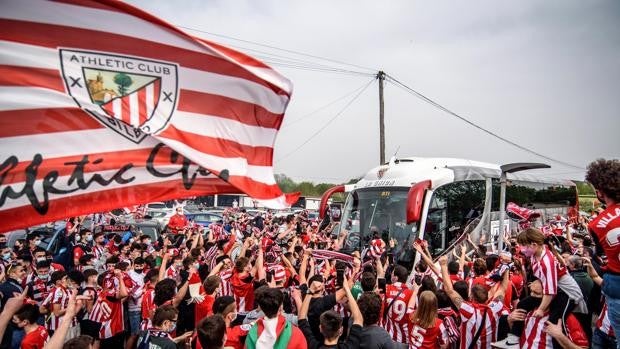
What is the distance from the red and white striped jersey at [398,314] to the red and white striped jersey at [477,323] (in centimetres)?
61

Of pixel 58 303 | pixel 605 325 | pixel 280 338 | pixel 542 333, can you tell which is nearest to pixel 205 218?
pixel 58 303

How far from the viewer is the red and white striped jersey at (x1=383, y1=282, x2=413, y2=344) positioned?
4973mm

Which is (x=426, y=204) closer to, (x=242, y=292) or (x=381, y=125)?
(x=242, y=292)

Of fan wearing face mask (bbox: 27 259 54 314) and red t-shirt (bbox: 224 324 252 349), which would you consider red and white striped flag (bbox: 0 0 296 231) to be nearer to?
red t-shirt (bbox: 224 324 252 349)

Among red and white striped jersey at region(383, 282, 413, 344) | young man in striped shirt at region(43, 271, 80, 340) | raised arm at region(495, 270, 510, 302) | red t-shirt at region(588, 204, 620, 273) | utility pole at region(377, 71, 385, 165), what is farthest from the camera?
utility pole at region(377, 71, 385, 165)

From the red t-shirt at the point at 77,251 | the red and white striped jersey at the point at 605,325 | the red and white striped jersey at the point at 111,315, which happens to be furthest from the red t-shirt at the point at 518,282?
the red t-shirt at the point at 77,251

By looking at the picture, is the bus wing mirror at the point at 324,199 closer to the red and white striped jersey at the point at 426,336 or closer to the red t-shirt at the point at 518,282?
the red t-shirt at the point at 518,282

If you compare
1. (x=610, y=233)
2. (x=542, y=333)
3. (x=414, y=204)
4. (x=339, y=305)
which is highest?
(x=610, y=233)

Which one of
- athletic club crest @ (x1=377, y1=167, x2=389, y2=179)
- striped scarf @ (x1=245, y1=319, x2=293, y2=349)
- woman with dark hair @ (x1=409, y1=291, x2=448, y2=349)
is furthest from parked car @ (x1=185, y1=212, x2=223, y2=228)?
striped scarf @ (x1=245, y1=319, x2=293, y2=349)

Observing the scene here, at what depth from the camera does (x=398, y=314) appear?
4.99 meters

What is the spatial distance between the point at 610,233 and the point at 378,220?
7.93 metres

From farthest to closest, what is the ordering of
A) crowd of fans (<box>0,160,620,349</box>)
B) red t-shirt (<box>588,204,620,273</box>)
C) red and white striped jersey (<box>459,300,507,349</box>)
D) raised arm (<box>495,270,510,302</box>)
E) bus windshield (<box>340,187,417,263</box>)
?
bus windshield (<box>340,187,417,263</box>) < raised arm (<box>495,270,510,302</box>) < red and white striped jersey (<box>459,300,507,349</box>) < crowd of fans (<box>0,160,620,349</box>) < red t-shirt (<box>588,204,620,273</box>)

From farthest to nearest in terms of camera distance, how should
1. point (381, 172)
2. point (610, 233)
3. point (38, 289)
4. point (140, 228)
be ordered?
point (140, 228) < point (381, 172) < point (38, 289) < point (610, 233)

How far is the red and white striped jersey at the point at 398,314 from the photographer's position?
16.3 ft
